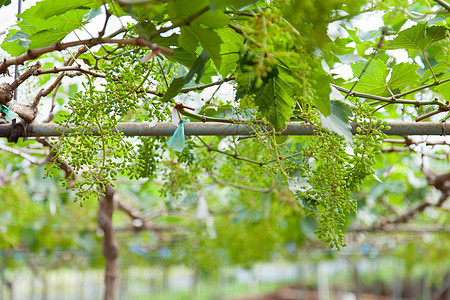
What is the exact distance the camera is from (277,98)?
2.92ft

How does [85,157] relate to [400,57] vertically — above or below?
below

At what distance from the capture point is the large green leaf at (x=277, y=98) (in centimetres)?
86

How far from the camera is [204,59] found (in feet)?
2.55

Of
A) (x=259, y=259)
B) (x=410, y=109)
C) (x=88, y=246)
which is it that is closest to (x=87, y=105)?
(x=410, y=109)

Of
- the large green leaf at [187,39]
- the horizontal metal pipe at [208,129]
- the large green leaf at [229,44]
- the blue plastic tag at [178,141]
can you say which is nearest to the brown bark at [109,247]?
the horizontal metal pipe at [208,129]

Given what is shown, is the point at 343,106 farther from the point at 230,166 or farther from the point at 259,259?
the point at 259,259

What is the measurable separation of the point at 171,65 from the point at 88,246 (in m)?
5.11

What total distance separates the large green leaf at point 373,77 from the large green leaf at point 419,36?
0.26 ft

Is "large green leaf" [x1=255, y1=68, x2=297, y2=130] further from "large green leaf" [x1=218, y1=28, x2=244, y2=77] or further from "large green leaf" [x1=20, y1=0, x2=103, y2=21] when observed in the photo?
"large green leaf" [x1=20, y1=0, x2=103, y2=21]

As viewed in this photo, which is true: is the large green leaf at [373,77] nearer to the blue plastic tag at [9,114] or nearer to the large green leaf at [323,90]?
the large green leaf at [323,90]

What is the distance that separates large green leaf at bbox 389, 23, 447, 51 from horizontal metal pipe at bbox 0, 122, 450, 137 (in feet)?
0.68

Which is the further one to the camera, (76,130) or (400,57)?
(400,57)

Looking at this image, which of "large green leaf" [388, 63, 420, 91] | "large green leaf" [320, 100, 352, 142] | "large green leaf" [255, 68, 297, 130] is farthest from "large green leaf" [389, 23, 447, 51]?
"large green leaf" [255, 68, 297, 130]

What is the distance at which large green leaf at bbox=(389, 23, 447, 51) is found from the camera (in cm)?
108
